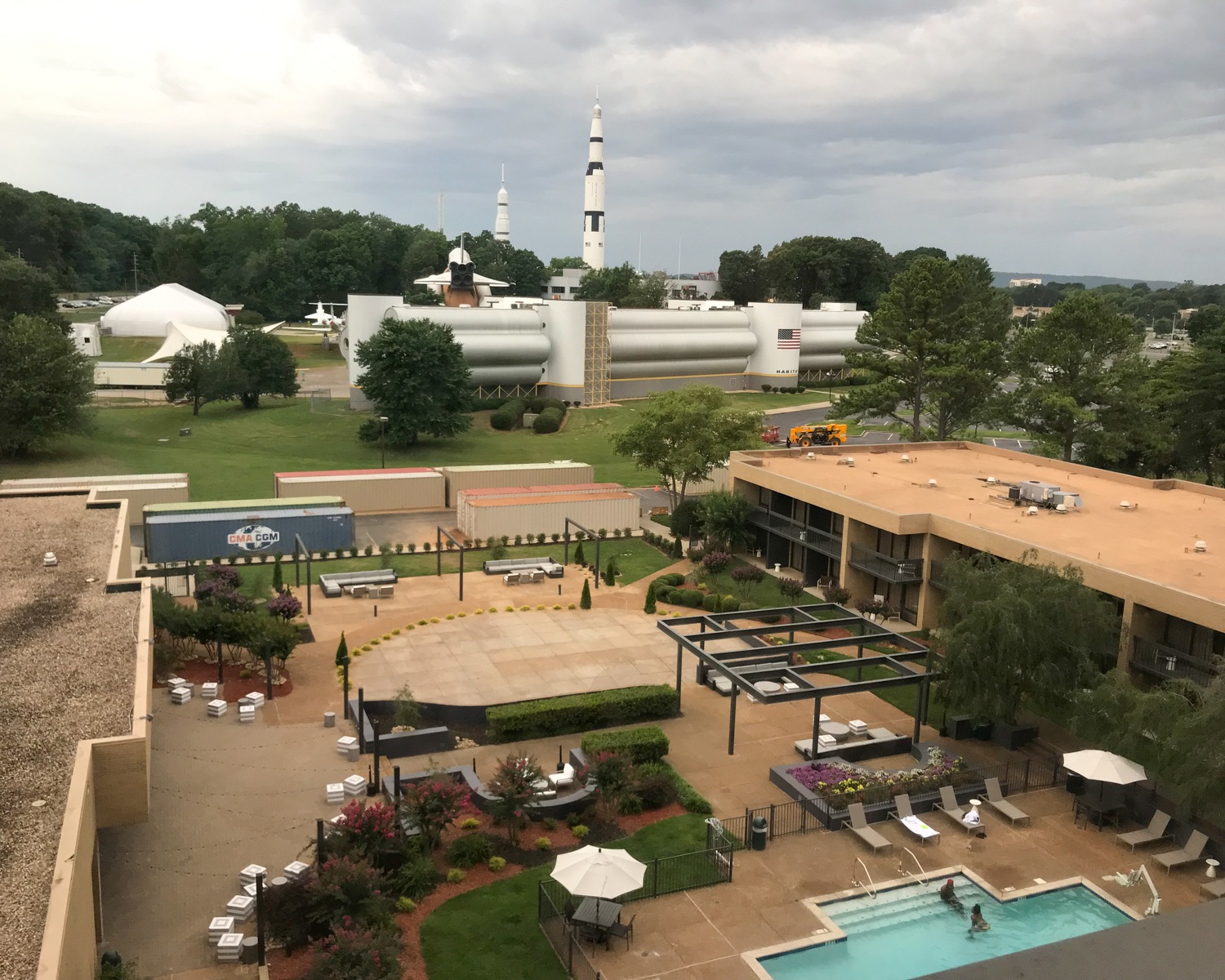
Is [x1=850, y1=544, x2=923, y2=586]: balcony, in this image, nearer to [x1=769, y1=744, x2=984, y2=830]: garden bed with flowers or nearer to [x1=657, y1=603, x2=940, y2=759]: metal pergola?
[x1=657, y1=603, x2=940, y2=759]: metal pergola

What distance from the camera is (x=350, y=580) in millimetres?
43188

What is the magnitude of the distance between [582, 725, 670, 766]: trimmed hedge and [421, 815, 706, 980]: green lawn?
3.97 metres

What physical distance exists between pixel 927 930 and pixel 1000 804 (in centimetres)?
581

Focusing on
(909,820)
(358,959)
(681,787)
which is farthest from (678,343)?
(358,959)

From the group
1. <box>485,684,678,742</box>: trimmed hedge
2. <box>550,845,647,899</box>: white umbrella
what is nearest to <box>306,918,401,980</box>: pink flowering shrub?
<box>550,845,647,899</box>: white umbrella

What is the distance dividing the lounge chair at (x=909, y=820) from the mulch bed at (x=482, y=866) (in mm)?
5395

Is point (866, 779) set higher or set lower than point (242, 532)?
lower

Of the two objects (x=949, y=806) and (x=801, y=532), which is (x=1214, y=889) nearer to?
(x=949, y=806)

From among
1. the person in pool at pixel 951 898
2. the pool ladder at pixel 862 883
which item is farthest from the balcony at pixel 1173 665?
the pool ladder at pixel 862 883

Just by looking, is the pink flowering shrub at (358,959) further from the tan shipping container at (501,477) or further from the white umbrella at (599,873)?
the tan shipping container at (501,477)

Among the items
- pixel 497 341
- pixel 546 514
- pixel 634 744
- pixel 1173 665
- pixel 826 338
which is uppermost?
pixel 497 341

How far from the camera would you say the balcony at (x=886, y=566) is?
38875 mm

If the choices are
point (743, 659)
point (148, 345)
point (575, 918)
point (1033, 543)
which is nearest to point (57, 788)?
point (575, 918)

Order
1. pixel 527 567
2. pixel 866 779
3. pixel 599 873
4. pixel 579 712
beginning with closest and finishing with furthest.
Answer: pixel 599 873 → pixel 866 779 → pixel 579 712 → pixel 527 567
